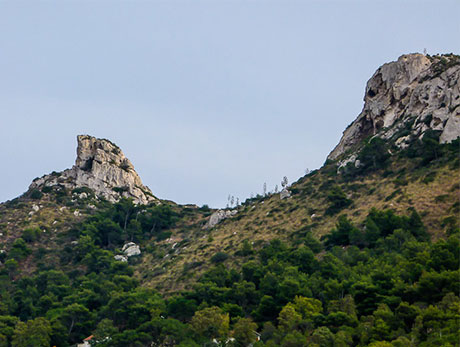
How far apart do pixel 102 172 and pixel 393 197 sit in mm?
76819

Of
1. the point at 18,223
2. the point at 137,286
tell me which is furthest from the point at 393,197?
the point at 18,223

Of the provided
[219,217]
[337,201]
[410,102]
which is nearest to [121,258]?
[219,217]

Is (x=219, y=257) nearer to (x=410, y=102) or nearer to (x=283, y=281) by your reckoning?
(x=283, y=281)

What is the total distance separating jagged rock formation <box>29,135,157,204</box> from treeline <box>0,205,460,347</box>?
37887mm

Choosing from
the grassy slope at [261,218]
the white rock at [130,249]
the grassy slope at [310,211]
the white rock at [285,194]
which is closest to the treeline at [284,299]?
the grassy slope at [310,211]

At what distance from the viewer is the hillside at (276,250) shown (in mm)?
50875

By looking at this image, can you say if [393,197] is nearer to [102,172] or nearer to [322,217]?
[322,217]

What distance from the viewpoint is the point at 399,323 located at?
44.7 metres

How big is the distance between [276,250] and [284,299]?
58.5 feet

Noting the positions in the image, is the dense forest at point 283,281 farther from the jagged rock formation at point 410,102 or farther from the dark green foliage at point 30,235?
the jagged rock formation at point 410,102

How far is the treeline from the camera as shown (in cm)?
4559

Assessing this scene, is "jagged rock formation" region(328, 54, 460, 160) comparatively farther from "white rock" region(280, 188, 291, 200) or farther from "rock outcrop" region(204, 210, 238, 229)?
"rock outcrop" region(204, 210, 238, 229)

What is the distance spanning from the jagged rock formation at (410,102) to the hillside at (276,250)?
1.04 feet

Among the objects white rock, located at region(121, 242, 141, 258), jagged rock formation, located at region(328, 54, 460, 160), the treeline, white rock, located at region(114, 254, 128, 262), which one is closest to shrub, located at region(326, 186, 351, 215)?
the treeline
